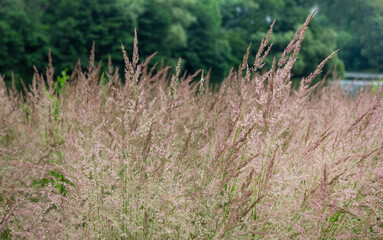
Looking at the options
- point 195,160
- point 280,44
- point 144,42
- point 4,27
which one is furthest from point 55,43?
point 195,160

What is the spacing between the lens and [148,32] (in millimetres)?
24859

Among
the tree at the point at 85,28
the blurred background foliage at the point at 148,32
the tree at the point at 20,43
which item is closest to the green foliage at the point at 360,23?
the blurred background foliage at the point at 148,32

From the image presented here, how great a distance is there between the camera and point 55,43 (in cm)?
2234

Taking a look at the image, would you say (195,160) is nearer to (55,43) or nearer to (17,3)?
(55,43)

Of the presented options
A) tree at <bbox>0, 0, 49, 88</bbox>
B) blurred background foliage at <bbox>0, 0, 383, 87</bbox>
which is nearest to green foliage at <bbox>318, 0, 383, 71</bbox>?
blurred background foliage at <bbox>0, 0, 383, 87</bbox>

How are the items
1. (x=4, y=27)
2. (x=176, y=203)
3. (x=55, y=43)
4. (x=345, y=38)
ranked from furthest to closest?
(x=345, y=38) < (x=55, y=43) < (x=4, y=27) < (x=176, y=203)

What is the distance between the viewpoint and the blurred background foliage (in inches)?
822

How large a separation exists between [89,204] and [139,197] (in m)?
0.25

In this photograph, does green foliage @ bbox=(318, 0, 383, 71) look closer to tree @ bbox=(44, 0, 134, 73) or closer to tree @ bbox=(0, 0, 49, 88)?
tree @ bbox=(44, 0, 134, 73)

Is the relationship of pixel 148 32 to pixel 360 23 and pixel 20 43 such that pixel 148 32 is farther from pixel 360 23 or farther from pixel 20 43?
pixel 360 23

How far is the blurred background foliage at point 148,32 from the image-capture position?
20875 millimetres

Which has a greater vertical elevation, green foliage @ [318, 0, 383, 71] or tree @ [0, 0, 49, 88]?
green foliage @ [318, 0, 383, 71]

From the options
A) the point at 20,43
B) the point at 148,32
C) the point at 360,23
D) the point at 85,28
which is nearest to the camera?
the point at 20,43

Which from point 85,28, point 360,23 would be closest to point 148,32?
point 85,28
